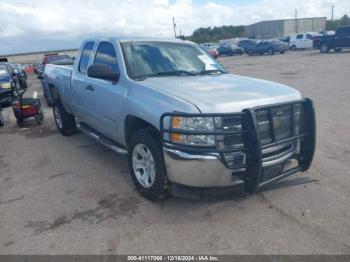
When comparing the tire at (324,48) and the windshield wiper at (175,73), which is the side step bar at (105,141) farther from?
the tire at (324,48)

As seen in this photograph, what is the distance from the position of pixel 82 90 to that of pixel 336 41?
30.7m

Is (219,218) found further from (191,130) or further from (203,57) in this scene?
(203,57)

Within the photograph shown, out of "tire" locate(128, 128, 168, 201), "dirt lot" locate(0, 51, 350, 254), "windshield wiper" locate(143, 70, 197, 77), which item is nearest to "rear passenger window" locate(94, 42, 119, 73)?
"windshield wiper" locate(143, 70, 197, 77)

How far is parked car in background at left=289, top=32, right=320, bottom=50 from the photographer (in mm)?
39594

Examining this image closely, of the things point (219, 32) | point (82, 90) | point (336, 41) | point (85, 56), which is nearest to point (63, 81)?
point (85, 56)

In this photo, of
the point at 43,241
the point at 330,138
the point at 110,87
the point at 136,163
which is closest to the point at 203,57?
the point at 110,87

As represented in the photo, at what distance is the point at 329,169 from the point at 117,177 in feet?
9.75

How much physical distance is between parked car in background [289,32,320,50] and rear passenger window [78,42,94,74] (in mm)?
38174

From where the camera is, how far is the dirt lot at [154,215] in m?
3.22

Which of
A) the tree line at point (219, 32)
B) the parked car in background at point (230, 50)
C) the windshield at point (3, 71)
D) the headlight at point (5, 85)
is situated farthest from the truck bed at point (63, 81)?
the tree line at point (219, 32)

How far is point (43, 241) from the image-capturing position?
133 inches

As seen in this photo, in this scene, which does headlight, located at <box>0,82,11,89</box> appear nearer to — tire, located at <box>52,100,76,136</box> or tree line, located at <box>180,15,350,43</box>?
tire, located at <box>52,100,76,136</box>

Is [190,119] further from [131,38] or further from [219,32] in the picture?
[219,32]

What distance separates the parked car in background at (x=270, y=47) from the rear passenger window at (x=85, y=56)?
34.5 metres
